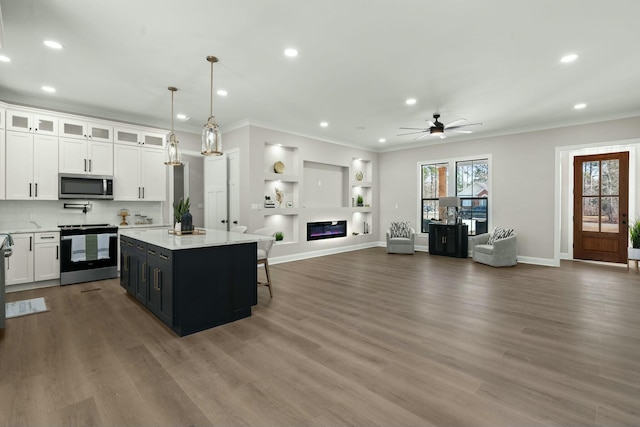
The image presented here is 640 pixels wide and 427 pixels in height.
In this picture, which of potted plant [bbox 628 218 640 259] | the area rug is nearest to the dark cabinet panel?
potted plant [bbox 628 218 640 259]

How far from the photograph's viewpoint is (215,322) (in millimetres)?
3234

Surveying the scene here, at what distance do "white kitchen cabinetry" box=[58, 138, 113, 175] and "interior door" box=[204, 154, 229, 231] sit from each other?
1.91m

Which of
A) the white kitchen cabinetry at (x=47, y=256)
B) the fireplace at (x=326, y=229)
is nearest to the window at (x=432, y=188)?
the fireplace at (x=326, y=229)

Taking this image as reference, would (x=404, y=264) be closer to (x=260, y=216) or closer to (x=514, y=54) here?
(x=260, y=216)

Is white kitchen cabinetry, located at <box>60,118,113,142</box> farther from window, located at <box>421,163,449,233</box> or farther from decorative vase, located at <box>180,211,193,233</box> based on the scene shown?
window, located at <box>421,163,449,233</box>

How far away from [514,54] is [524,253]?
4877 mm

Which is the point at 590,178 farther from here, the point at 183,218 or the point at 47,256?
the point at 47,256

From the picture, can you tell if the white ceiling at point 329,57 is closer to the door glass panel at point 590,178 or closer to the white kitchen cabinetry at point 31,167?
the white kitchen cabinetry at point 31,167

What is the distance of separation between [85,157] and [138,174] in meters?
0.82

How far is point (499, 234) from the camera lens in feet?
22.5

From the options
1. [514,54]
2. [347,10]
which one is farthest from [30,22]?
[514,54]

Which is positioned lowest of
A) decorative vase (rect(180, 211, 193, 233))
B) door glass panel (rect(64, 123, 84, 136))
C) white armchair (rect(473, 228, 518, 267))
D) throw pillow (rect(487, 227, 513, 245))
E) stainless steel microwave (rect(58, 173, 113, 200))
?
white armchair (rect(473, 228, 518, 267))

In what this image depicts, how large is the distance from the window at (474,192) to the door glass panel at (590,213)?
2.09 m

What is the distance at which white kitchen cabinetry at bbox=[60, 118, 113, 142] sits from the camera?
501 centimetres
